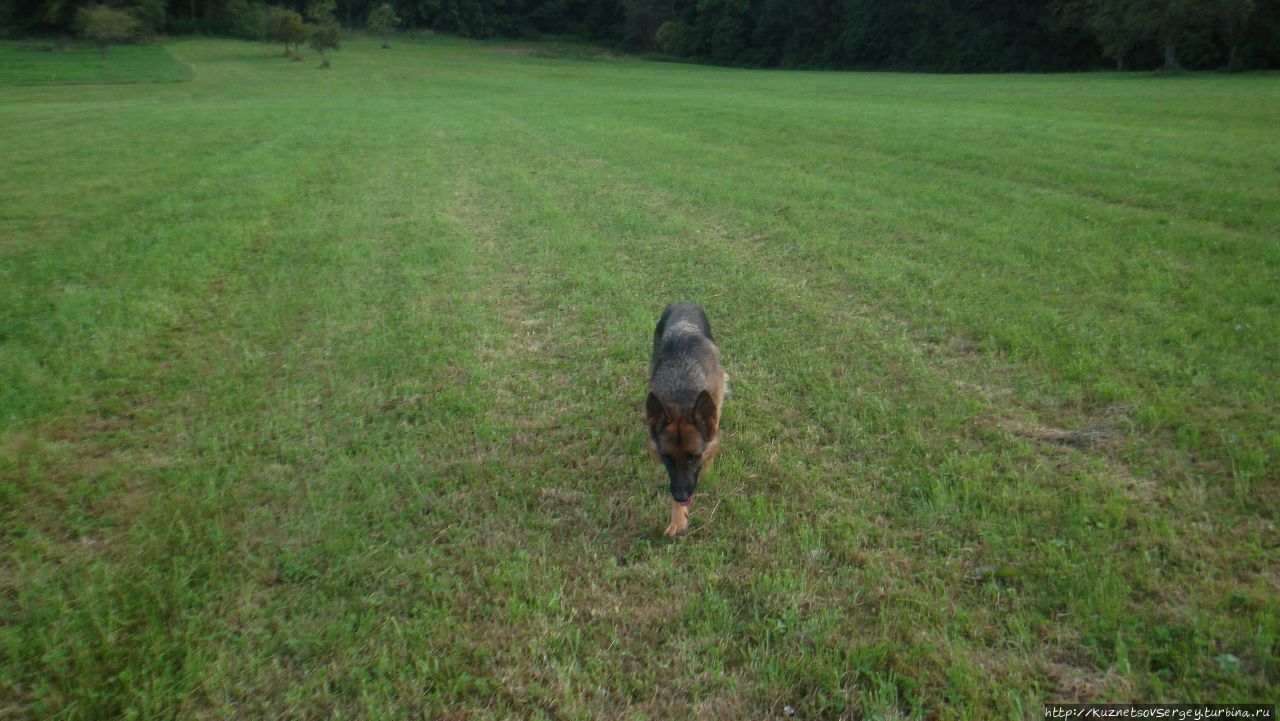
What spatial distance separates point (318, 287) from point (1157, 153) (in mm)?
18730

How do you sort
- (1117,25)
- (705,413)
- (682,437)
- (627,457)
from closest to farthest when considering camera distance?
(682,437) < (705,413) < (627,457) < (1117,25)

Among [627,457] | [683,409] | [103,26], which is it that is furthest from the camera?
[103,26]

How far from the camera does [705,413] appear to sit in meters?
4.35

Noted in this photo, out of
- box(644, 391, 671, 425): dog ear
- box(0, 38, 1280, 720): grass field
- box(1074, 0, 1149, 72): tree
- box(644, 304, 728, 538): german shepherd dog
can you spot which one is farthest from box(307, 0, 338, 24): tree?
box(644, 391, 671, 425): dog ear

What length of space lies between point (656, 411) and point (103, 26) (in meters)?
72.4

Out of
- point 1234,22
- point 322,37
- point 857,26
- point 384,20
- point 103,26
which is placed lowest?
point 103,26

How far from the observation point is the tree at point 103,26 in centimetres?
5503

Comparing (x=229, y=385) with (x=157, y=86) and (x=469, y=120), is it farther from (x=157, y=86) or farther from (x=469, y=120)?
(x=157, y=86)

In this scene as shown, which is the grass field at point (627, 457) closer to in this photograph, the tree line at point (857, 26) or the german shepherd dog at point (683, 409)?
the german shepherd dog at point (683, 409)

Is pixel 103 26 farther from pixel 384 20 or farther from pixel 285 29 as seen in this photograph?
pixel 384 20

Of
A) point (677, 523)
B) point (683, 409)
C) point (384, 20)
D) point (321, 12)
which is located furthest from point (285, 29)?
point (677, 523)

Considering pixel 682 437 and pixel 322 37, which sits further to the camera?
pixel 322 37

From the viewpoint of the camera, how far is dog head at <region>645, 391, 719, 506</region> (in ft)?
13.9

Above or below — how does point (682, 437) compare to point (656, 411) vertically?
below
